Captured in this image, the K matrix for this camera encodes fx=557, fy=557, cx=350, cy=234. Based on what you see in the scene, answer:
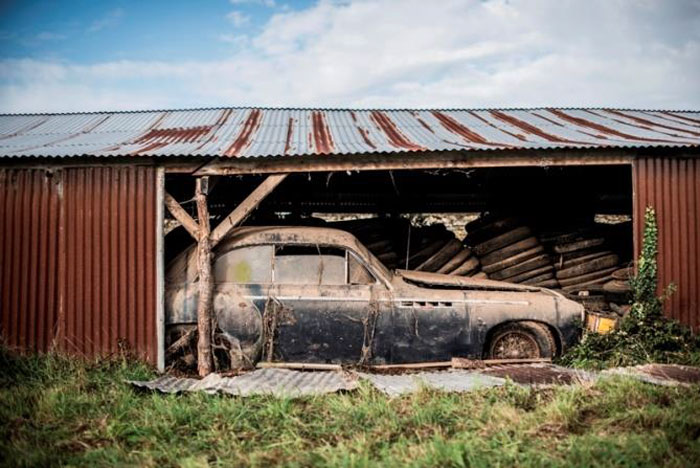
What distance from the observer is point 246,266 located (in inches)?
258

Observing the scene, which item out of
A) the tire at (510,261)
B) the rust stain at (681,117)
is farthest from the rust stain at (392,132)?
the rust stain at (681,117)

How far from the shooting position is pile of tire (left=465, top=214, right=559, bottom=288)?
896 cm

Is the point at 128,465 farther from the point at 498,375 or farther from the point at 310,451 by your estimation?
the point at 498,375

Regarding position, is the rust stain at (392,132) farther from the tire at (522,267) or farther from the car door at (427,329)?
the tire at (522,267)

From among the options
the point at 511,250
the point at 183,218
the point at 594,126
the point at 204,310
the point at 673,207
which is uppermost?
the point at 594,126

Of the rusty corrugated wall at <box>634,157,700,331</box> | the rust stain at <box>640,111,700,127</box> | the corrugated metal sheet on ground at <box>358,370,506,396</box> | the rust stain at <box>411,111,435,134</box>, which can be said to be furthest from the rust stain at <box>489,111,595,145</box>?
the corrugated metal sheet on ground at <box>358,370,506,396</box>

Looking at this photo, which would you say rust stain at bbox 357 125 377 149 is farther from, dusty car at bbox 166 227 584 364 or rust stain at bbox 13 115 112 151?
rust stain at bbox 13 115 112 151

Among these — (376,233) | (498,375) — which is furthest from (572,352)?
(376,233)

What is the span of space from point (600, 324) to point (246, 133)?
208 inches

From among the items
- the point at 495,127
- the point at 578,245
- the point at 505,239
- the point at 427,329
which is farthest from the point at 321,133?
the point at 578,245

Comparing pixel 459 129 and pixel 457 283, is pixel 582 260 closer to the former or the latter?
pixel 459 129

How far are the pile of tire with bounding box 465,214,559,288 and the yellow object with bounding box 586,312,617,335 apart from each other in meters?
2.18

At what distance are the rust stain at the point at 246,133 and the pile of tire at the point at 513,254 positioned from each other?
4077 millimetres

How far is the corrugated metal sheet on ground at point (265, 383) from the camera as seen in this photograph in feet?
17.4
